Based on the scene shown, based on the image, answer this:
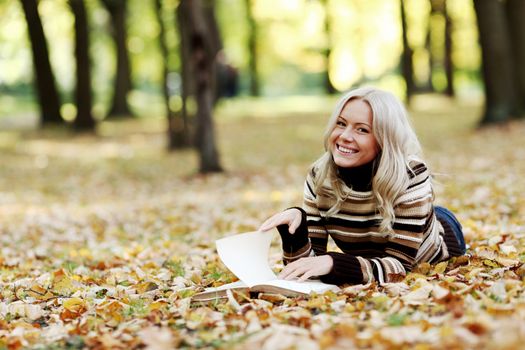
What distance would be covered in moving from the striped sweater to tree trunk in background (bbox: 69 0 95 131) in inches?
638

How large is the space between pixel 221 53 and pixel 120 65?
3.96m

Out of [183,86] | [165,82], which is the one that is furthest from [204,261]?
[165,82]

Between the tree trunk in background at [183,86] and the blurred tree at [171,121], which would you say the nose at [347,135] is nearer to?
the tree trunk in background at [183,86]

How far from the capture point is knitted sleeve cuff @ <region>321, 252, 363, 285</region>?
3.77m

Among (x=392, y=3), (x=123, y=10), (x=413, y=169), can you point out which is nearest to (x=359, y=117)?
(x=413, y=169)

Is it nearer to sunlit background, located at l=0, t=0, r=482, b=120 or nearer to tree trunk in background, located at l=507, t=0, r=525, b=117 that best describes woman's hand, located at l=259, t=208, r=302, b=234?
tree trunk in background, located at l=507, t=0, r=525, b=117

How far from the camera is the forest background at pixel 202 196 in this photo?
3277mm

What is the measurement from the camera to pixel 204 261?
17.7 ft

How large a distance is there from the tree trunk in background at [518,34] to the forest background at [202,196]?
4 centimetres

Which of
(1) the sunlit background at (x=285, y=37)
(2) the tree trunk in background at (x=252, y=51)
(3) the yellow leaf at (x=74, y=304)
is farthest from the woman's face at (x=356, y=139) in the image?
(2) the tree trunk in background at (x=252, y=51)

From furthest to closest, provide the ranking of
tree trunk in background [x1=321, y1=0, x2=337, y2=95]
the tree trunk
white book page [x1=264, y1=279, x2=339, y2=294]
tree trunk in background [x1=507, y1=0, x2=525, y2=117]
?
tree trunk in background [x1=321, y1=0, x2=337, y2=95]
tree trunk in background [x1=507, y1=0, x2=525, y2=117]
the tree trunk
white book page [x1=264, y1=279, x2=339, y2=294]

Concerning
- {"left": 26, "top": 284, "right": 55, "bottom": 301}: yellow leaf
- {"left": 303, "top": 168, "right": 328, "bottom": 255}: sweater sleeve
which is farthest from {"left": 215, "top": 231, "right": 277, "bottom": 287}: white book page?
{"left": 26, "top": 284, "right": 55, "bottom": 301}: yellow leaf

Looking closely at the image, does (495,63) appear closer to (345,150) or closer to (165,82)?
(165,82)

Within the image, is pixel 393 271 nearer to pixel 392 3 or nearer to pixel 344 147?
pixel 344 147
